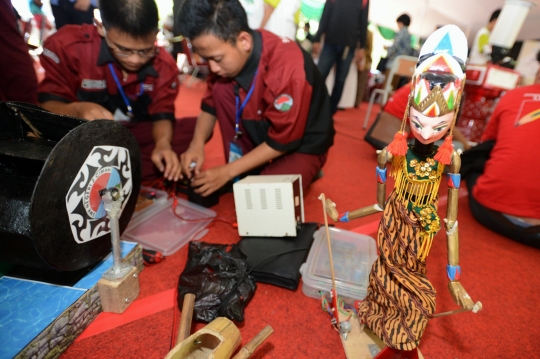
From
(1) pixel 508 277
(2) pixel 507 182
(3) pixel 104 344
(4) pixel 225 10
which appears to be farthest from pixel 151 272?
(2) pixel 507 182

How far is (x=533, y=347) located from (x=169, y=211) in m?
1.39

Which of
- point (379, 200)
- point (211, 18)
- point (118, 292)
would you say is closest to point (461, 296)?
point (379, 200)

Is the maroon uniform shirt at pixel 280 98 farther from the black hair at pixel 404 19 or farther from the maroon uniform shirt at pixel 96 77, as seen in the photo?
the black hair at pixel 404 19

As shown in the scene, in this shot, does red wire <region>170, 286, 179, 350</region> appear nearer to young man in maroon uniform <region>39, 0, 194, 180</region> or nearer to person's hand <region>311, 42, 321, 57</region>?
young man in maroon uniform <region>39, 0, 194, 180</region>

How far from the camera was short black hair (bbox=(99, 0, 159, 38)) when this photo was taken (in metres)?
1.12

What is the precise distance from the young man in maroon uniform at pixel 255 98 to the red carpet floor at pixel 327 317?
11.2 inches

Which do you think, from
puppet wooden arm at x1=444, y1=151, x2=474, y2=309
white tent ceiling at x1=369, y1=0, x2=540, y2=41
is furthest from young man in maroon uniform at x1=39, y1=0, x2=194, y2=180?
white tent ceiling at x1=369, y1=0, x2=540, y2=41

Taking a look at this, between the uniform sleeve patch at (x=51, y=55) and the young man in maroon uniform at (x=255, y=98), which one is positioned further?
the uniform sleeve patch at (x=51, y=55)

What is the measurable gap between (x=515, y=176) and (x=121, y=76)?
1.83 metres

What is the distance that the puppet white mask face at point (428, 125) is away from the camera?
0.62 meters

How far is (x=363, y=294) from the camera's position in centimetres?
98

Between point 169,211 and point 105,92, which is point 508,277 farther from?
point 105,92

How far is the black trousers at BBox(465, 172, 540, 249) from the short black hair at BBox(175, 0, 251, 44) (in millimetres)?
1434

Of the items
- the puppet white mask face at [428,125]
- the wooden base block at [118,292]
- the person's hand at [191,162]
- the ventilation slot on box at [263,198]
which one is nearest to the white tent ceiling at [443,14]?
the person's hand at [191,162]
